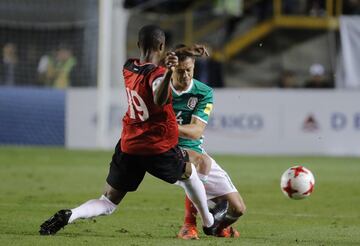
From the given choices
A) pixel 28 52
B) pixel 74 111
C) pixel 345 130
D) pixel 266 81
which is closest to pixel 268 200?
pixel 345 130

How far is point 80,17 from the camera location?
22906 millimetres

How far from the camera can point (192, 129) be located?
872 cm

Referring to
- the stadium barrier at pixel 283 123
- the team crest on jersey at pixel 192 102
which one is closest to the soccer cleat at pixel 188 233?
the team crest on jersey at pixel 192 102

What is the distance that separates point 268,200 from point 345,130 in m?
8.54

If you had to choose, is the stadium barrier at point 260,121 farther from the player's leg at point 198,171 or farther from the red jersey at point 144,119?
the red jersey at point 144,119

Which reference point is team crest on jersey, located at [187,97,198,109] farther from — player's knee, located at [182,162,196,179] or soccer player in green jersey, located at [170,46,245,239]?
player's knee, located at [182,162,196,179]

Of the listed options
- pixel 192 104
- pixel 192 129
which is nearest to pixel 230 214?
pixel 192 129

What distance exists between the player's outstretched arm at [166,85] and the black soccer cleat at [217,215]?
1.60 meters

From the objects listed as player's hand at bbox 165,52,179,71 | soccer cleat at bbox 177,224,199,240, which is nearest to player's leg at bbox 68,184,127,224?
soccer cleat at bbox 177,224,199,240

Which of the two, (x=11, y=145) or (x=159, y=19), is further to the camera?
(x=159, y=19)

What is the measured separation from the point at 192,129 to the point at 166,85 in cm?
107

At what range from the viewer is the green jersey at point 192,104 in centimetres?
892

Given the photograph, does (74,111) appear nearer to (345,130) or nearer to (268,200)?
(345,130)

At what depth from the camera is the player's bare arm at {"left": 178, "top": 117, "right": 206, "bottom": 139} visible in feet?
28.4
